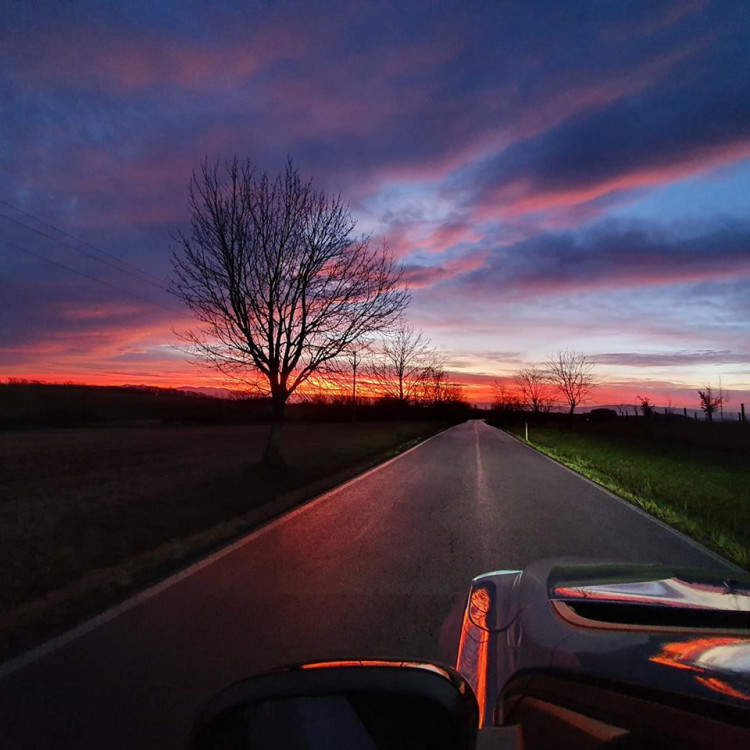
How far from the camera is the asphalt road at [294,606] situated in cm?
408

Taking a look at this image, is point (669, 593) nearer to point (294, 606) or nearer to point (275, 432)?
point (294, 606)

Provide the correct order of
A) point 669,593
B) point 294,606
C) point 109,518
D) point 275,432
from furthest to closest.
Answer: point 275,432
point 109,518
point 294,606
point 669,593

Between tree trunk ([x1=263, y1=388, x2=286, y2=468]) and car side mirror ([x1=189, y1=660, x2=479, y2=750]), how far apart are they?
60.3 ft

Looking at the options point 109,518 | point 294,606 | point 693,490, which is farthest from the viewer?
point 693,490

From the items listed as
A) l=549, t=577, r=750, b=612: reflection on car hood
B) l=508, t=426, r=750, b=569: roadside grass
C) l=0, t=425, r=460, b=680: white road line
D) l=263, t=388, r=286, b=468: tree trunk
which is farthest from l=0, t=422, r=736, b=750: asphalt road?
l=263, t=388, r=286, b=468: tree trunk

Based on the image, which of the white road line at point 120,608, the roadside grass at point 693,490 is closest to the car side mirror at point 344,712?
the white road line at point 120,608

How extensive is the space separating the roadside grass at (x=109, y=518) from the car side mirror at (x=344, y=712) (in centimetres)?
486

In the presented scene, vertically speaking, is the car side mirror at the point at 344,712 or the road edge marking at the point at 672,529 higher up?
the car side mirror at the point at 344,712

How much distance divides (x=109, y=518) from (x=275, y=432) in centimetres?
900

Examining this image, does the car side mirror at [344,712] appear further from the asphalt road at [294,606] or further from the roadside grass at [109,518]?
the roadside grass at [109,518]

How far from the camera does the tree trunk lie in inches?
779

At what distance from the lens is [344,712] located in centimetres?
149

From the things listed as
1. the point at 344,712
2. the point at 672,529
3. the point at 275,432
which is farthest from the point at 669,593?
the point at 275,432

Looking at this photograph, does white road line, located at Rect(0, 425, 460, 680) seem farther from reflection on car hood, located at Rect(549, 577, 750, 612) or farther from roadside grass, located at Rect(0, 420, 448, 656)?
reflection on car hood, located at Rect(549, 577, 750, 612)
